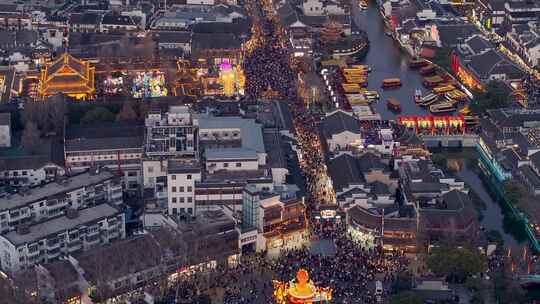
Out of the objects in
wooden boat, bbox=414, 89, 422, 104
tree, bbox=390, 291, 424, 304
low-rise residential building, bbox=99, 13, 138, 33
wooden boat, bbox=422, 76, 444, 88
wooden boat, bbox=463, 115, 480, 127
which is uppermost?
low-rise residential building, bbox=99, 13, 138, 33

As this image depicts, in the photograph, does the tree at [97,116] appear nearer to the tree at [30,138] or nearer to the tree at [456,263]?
the tree at [30,138]

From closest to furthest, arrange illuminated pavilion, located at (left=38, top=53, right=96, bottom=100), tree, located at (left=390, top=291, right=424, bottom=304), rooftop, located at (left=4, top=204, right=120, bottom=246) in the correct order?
1. tree, located at (left=390, top=291, right=424, bottom=304)
2. rooftop, located at (left=4, top=204, right=120, bottom=246)
3. illuminated pavilion, located at (left=38, top=53, right=96, bottom=100)

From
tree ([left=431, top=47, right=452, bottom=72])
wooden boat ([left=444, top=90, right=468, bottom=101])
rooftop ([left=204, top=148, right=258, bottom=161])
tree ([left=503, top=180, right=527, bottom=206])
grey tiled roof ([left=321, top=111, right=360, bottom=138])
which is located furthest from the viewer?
tree ([left=431, top=47, right=452, bottom=72])

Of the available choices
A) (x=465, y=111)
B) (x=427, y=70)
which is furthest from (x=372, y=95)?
(x=427, y=70)

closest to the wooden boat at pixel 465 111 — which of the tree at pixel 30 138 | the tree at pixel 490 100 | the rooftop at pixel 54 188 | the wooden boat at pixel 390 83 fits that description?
the tree at pixel 490 100

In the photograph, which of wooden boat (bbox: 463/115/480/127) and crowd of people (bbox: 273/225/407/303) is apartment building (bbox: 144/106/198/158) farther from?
wooden boat (bbox: 463/115/480/127)

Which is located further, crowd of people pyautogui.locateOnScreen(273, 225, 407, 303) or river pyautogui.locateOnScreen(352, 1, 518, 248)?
river pyautogui.locateOnScreen(352, 1, 518, 248)

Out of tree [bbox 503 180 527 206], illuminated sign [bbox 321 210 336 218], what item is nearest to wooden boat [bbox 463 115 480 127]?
tree [bbox 503 180 527 206]

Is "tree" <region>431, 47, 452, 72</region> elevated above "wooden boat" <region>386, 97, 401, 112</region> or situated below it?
above
